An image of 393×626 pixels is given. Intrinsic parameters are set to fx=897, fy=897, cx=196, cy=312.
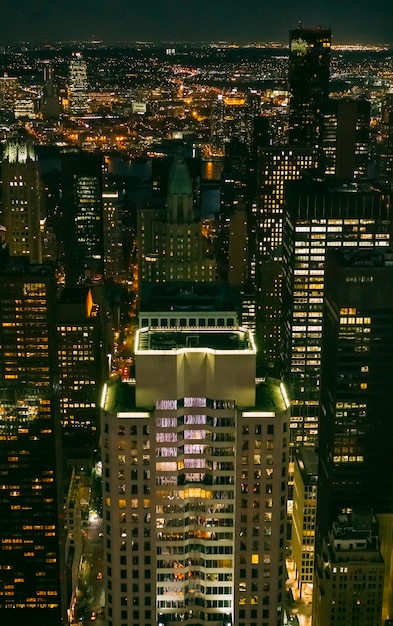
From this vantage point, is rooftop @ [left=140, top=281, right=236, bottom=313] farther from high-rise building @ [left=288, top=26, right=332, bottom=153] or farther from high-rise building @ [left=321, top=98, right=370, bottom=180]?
high-rise building @ [left=321, top=98, right=370, bottom=180]

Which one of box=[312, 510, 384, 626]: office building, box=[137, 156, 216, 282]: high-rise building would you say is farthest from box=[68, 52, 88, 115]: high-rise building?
box=[312, 510, 384, 626]: office building

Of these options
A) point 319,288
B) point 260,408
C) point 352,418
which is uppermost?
point 260,408

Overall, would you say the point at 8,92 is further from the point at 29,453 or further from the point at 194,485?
the point at 194,485

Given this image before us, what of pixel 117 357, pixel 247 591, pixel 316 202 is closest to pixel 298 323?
pixel 316 202

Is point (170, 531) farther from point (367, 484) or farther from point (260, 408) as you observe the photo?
point (367, 484)

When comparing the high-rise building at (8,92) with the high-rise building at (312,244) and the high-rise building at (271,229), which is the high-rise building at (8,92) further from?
the high-rise building at (312,244)

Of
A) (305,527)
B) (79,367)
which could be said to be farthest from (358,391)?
(79,367)

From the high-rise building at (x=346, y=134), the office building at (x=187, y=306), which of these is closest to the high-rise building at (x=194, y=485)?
the office building at (x=187, y=306)
